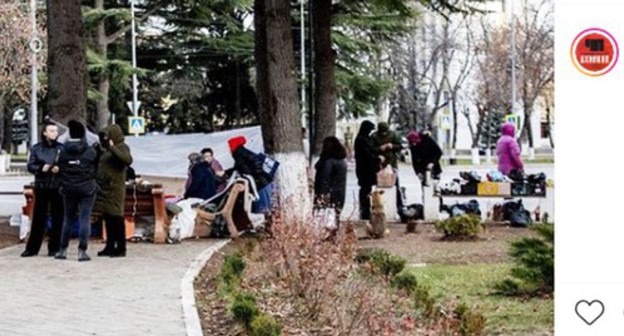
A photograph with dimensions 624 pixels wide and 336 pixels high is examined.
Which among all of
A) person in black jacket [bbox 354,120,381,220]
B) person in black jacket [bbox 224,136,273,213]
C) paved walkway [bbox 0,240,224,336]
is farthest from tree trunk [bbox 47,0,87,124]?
person in black jacket [bbox 354,120,381,220]

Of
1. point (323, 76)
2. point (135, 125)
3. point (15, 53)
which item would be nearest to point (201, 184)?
point (323, 76)

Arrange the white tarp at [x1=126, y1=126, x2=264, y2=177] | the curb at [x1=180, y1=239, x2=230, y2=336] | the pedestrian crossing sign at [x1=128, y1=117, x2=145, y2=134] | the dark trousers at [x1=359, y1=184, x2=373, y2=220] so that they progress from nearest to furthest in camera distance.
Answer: the curb at [x1=180, y1=239, x2=230, y2=336] → the dark trousers at [x1=359, y1=184, x2=373, y2=220] → the white tarp at [x1=126, y1=126, x2=264, y2=177] → the pedestrian crossing sign at [x1=128, y1=117, x2=145, y2=134]

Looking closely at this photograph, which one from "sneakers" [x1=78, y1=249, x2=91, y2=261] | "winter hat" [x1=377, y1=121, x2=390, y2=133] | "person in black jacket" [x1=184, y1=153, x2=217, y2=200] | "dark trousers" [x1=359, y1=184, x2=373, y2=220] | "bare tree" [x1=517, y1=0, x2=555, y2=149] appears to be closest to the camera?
"sneakers" [x1=78, y1=249, x2=91, y2=261]

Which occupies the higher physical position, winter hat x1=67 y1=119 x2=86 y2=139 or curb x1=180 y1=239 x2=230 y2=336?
winter hat x1=67 y1=119 x2=86 y2=139

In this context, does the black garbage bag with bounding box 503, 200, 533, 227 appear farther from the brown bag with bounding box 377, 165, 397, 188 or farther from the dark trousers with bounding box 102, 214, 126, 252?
the dark trousers with bounding box 102, 214, 126, 252

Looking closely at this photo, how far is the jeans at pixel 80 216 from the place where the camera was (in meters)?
13.9

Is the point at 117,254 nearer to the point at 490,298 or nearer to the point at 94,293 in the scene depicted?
the point at 94,293

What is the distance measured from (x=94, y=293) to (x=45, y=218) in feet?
12.2

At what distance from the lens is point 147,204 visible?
55.7ft

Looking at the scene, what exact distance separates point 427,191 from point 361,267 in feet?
34.8

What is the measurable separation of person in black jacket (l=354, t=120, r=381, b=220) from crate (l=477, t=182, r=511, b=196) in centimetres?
185
